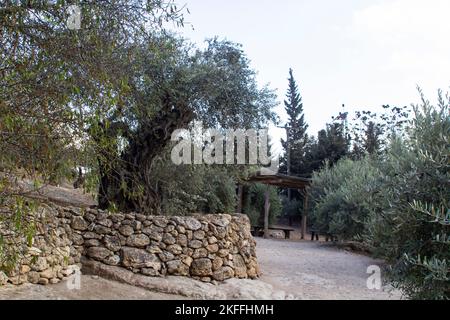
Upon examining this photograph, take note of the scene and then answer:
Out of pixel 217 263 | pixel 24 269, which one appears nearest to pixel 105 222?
pixel 24 269

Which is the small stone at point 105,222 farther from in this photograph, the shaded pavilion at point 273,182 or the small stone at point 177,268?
the shaded pavilion at point 273,182

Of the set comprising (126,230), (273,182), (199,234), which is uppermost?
(273,182)

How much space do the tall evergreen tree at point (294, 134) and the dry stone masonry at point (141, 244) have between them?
21.8 meters

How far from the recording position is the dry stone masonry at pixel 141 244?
6.88 metres

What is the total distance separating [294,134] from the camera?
116ft

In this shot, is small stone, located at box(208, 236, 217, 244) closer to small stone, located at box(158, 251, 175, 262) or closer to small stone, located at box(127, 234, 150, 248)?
small stone, located at box(158, 251, 175, 262)

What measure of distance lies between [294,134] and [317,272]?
2607 cm

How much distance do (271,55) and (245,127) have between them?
132 inches

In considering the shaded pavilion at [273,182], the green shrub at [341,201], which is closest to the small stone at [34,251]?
the green shrub at [341,201]

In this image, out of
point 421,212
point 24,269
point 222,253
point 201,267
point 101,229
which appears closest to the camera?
point 421,212

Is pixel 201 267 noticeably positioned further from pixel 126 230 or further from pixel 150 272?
pixel 126 230

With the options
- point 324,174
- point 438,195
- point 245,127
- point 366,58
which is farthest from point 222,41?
point 324,174

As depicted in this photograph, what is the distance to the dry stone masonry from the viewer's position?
6879mm

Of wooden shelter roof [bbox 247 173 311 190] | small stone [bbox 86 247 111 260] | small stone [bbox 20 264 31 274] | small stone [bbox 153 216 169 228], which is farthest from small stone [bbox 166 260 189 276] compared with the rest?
wooden shelter roof [bbox 247 173 311 190]
